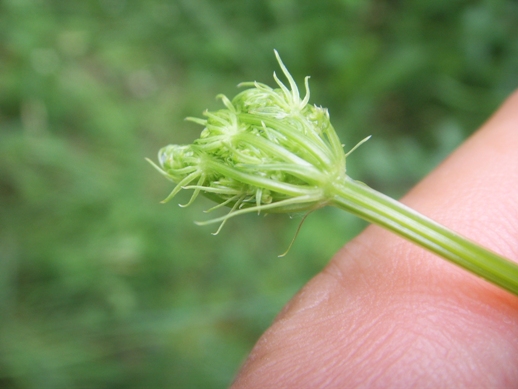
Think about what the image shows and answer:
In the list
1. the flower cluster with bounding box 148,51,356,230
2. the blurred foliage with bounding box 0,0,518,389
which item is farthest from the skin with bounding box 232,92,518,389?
the blurred foliage with bounding box 0,0,518,389

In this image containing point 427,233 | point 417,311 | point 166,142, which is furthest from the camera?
point 166,142

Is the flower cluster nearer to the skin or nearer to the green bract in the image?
the green bract

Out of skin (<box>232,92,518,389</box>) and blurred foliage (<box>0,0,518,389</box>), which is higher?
blurred foliage (<box>0,0,518,389</box>)

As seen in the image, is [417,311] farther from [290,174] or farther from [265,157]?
[265,157]

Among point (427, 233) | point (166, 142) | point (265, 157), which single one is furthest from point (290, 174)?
point (166, 142)

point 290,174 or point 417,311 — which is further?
point 417,311

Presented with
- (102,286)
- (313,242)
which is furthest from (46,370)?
(313,242)

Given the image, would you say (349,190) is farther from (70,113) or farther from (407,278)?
(70,113)

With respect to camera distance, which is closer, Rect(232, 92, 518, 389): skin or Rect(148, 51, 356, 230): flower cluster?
Rect(148, 51, 356, 230): flower cluster
